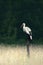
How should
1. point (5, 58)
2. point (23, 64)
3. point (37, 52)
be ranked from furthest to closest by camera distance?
1. point (37, 52)
2. point (5, 58)
3. point (23, 64)

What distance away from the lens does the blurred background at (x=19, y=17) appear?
15445mm

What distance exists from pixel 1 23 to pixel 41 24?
4.57 ft

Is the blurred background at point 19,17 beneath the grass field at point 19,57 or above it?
above

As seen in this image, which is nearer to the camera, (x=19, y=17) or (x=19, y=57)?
(x=19, y=57)

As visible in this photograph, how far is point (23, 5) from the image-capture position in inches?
623

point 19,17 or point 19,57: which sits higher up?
point 19,17

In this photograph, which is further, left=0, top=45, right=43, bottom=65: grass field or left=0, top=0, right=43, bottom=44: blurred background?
left=0, top=0, right=43, bottom=44: blurred background

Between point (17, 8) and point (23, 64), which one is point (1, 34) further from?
point (23, 64)

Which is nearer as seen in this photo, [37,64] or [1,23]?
[37,64]

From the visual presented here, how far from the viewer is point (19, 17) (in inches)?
620

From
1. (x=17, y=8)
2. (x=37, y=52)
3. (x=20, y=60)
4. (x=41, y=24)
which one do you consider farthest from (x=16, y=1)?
(x=20, y=60)

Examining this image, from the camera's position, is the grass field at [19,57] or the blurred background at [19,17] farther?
the blurred background at [19,17]

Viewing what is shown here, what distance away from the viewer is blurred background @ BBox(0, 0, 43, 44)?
1545 cm

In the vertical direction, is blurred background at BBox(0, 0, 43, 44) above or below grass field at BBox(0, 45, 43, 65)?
above
